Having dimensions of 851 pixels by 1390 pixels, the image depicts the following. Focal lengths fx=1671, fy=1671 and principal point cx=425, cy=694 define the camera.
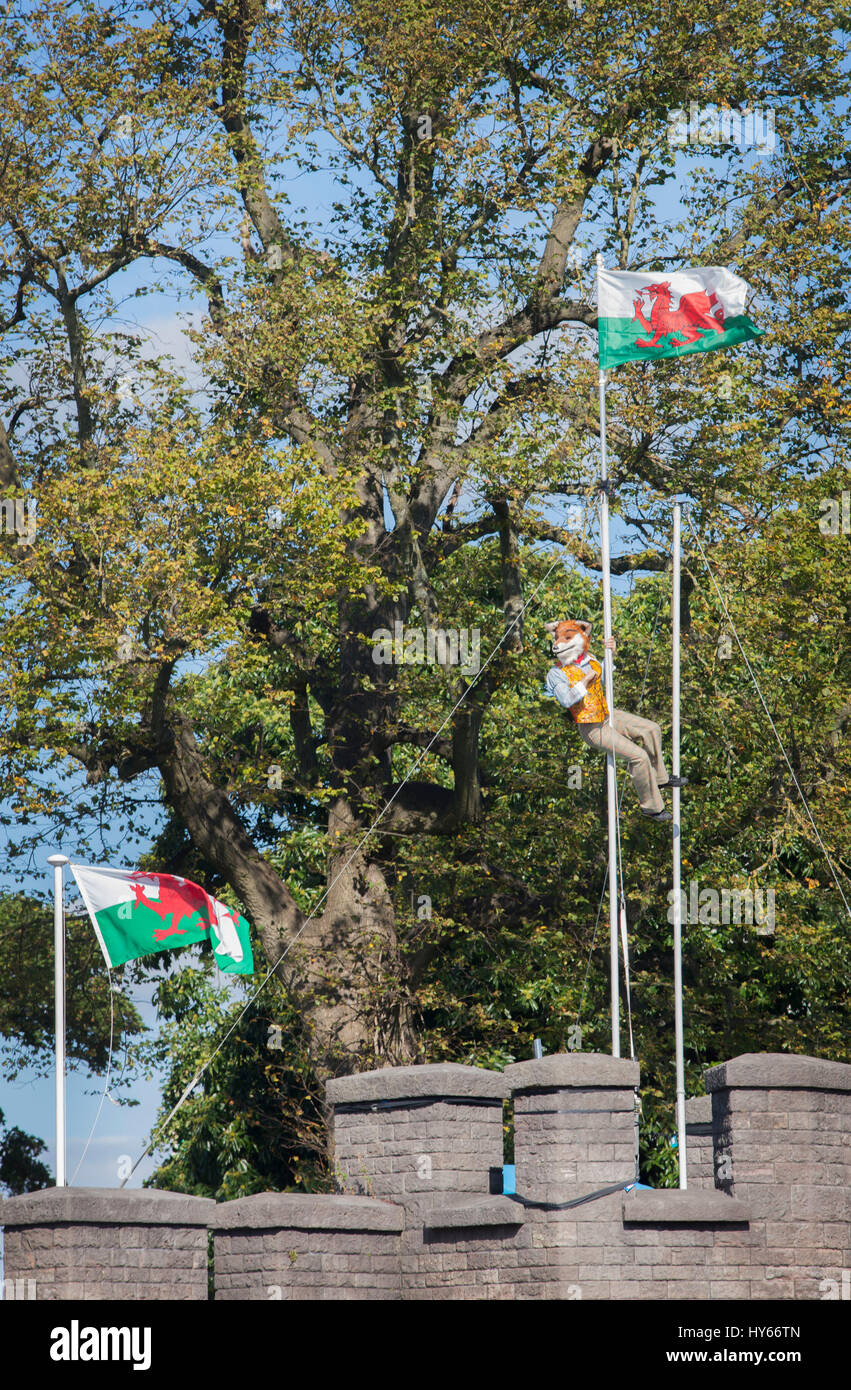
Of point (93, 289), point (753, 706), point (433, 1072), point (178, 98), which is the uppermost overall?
point (178, 98)

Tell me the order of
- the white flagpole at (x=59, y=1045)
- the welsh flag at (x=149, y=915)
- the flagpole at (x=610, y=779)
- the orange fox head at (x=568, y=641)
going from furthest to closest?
1. the orange fox head at (x=568, y=641)
2. the welsh flag at (x=149, y=915)
3. the flagpole at (x=610, y=779)
4. the white flagpole at (x=59, y=1045)

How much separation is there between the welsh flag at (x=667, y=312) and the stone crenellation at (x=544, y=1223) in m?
6.76

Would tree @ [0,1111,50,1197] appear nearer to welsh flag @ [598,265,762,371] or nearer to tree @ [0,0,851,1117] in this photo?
tree @ [0,0,851,1117]

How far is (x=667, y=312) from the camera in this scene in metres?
14.8

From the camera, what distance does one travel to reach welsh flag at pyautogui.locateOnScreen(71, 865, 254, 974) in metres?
13.1

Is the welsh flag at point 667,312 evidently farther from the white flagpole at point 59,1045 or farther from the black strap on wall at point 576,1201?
the black strap on wall at point 576,1201

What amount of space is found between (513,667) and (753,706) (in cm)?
302

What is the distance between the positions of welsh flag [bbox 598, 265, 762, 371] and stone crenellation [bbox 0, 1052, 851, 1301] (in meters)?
6.76

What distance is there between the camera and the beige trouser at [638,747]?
13773 millimetres

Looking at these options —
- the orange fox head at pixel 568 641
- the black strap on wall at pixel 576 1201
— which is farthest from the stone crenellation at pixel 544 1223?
the orange fox head at pixel 568 641

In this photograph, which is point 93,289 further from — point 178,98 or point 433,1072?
point 433,1072

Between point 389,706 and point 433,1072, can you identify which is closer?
point 433,1072

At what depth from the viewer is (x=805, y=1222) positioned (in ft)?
34.3
